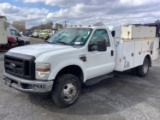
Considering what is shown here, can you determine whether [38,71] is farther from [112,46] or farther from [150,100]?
[150,100]

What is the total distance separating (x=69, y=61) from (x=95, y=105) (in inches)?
50.9

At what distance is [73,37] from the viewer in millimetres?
5168

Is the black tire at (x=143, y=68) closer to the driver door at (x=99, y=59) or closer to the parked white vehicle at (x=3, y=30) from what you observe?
the driver door at (x=99, y=59)

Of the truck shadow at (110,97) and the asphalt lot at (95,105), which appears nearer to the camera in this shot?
the asphalt lot at (95,105)

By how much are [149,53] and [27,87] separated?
17.0 feet

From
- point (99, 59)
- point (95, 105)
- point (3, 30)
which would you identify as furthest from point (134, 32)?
point (3, 30)

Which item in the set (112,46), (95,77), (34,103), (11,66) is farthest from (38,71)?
(112,46)

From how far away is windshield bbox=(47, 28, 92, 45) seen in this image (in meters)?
4.98

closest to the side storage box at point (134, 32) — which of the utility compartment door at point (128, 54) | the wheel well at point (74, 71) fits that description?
the utility compartment door at point (128, 54)

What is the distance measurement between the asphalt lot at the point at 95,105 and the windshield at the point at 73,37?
1.52 meters

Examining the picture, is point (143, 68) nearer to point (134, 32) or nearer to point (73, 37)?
point (134, 32)

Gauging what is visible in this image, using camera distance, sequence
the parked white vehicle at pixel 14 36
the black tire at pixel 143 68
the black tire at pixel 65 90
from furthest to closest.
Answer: the parked white vehicle at pixel 14 36, the black tire at pixel 143 68, the black tire at pixel 65 90

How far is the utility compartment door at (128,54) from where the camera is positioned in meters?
5.94

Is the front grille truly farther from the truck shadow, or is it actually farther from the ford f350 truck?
the truck shadow
